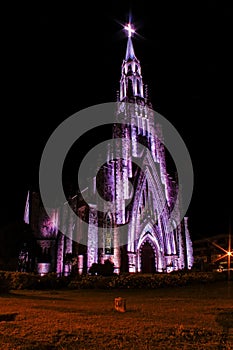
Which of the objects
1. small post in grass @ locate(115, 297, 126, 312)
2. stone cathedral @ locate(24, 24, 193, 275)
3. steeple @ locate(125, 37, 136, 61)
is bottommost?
small post in grass @ locate(115, 297, 126, 312)

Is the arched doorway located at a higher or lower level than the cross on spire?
lower

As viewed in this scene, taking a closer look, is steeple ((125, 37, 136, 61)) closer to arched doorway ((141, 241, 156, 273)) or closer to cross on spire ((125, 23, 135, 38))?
cross on spire ((125, 23, 135, 38))

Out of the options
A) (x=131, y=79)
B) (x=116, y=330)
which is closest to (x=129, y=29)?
(x=131, y=79)

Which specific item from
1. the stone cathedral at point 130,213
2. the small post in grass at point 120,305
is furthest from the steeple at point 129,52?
the small post in grass at point 120,305

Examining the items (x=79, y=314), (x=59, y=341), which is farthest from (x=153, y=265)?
(x=59, y=341)

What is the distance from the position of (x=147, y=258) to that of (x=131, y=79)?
31.6 meters

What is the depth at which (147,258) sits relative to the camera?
162ft

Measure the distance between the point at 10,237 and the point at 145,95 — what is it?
3370 centimetres

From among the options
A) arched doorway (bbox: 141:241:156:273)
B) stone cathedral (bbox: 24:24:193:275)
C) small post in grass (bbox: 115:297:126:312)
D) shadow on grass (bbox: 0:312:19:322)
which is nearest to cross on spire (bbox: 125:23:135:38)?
stone cathedral (bbox: 24:24:193:275)

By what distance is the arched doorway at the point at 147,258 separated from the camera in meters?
48.8

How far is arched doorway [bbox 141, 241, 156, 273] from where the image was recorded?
48.8 meters

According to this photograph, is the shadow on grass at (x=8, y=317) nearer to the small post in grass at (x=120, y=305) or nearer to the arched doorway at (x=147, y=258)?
the small post in grass at (x=120, y=305)

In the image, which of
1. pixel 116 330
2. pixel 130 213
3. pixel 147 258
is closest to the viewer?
pixel 116 330

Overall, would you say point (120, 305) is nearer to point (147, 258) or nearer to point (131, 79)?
point (147, 258)
